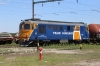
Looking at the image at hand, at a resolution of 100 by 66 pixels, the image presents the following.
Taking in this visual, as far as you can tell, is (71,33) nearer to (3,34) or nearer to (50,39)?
(50,39)

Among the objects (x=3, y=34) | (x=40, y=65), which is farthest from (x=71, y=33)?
(x=40, y=65)

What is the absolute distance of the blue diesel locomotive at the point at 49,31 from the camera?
1313 inches

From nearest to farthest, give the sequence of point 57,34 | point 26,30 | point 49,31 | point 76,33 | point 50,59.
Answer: point 50,59 → point 26,30 → point 49,31 → point 57,34 → point 76,33

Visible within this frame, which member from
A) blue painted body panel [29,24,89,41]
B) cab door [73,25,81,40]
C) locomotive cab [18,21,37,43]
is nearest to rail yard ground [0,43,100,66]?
locomotive cab [18,21,37,43]

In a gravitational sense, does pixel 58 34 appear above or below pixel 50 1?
below

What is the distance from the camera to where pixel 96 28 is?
1565 inches

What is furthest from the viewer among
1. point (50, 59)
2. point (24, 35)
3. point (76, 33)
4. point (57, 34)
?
point (76, 33)

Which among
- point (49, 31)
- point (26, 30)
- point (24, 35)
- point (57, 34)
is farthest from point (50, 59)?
point (57, 34)

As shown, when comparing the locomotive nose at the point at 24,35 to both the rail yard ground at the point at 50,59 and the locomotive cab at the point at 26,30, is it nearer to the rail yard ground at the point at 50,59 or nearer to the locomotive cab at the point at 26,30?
the locomotive cab at the point at 26,30

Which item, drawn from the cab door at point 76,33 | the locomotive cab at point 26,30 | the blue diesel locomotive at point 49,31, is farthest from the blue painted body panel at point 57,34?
the cab door at point 76,33

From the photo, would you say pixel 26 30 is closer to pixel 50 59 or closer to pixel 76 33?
pixel 76 33

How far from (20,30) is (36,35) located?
8.51 feet

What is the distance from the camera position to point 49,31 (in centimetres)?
3512

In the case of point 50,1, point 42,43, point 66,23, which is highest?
point 50,1
